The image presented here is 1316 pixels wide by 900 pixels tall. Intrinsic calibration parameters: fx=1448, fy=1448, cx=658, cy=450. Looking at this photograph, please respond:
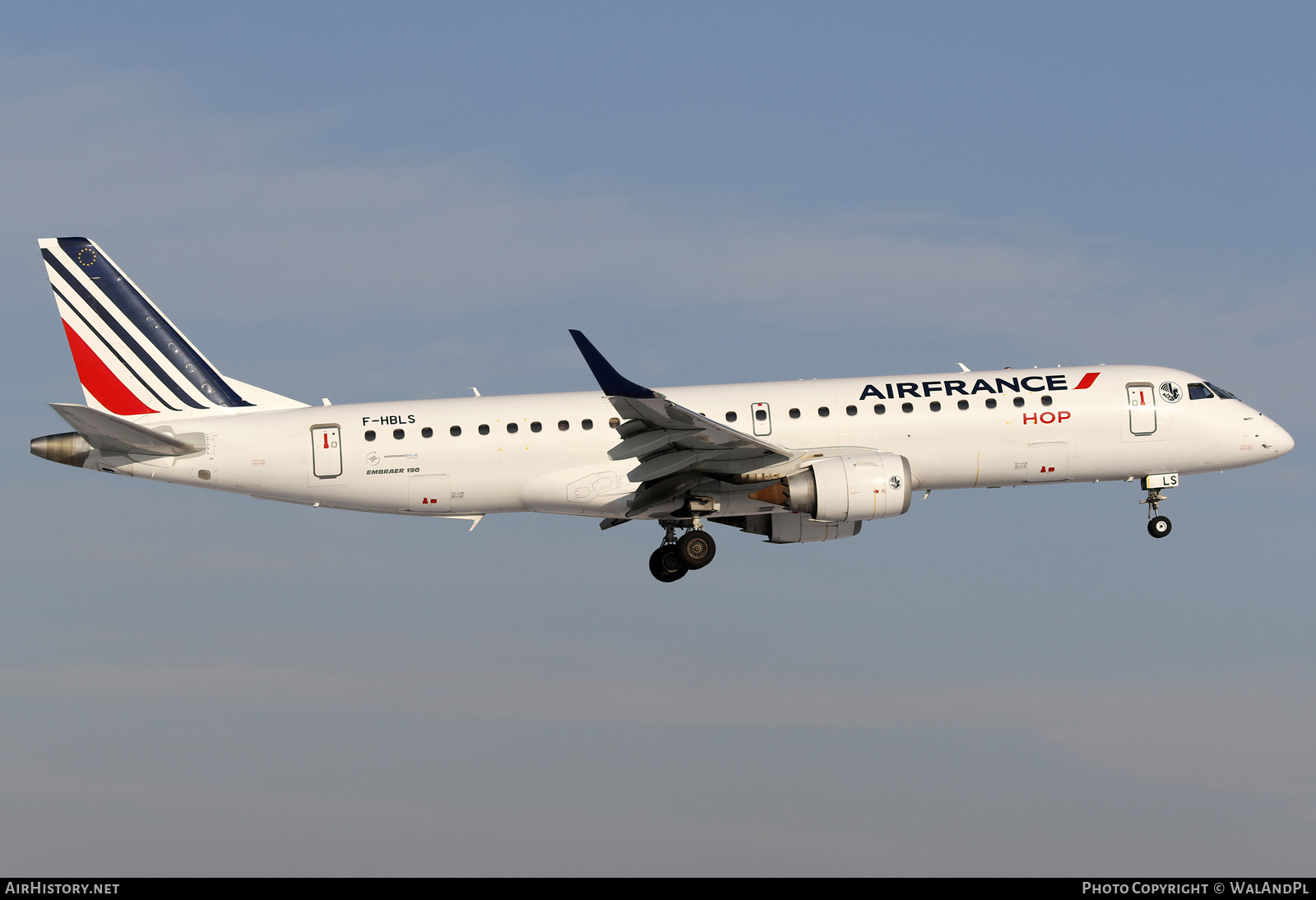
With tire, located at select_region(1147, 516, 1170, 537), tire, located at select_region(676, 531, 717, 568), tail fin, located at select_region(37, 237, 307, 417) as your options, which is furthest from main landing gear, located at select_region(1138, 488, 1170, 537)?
tail fin, located at select_region(37, 237, 307, 417)

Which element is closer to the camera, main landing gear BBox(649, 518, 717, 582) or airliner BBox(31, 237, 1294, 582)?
airliner BBox(31, 237, 1294, 582)

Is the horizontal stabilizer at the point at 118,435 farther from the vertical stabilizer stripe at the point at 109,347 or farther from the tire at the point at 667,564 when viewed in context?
the tire at the point at 667,564

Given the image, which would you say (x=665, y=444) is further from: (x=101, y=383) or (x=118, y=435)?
(x=101, y=383)

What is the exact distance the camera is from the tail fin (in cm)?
4288

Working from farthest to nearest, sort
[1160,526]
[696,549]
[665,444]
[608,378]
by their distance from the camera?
1. [1160,526]
2. [696,549]
3. [665,444]
4. [608,378]

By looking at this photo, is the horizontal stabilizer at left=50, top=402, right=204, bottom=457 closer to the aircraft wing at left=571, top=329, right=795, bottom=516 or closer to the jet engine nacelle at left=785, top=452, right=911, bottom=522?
the aircraft wing at left=571, top=329, right=795, bottom=516

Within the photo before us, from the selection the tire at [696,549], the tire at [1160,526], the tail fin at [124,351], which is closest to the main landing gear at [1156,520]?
the tire at [1160,526]

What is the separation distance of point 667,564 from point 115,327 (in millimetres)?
18018

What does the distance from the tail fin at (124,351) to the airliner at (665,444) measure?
0.23 ft

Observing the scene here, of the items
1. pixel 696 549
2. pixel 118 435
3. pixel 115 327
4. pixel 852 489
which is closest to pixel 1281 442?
pixel 852 489

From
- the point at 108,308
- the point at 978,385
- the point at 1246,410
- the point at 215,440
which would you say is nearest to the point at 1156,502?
the point at 1246,410

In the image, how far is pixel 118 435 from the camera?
3947 cm

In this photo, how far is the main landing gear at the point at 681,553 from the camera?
42.4 meters

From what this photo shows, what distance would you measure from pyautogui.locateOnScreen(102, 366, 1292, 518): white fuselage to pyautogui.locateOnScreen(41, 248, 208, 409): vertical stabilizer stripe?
1.44 meters
